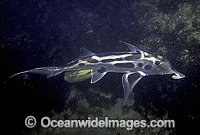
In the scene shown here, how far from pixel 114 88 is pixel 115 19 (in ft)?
5.36

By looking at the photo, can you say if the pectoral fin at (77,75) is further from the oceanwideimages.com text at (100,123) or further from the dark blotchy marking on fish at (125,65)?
the oceanwideimages.com text at (100,123)

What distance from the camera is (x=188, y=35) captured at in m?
3.07

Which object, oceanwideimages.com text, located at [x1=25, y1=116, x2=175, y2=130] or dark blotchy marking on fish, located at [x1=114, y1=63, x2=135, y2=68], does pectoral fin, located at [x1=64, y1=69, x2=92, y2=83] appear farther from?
oceanwideimages.com text, located at [x1=25, y1=116, x2=175, y2=130]

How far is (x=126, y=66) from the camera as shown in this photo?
2.77 meters

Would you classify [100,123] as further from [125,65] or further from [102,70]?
[125,65]

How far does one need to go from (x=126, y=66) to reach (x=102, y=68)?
45cm

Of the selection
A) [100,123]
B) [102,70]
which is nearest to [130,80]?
[102,70]

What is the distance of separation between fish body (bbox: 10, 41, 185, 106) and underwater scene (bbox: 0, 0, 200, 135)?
17 millimetres

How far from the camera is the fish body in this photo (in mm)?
2707

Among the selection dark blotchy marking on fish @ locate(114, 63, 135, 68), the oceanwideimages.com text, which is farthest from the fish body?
the oceanwideimages.com text

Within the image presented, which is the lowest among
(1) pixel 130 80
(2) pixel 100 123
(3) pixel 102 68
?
(2) pixel 100 123

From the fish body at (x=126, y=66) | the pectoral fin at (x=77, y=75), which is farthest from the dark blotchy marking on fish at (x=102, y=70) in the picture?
the pectoral fin at (x=77, y=75)

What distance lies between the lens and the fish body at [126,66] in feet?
8.88

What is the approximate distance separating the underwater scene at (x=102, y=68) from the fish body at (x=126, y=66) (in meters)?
0.02
